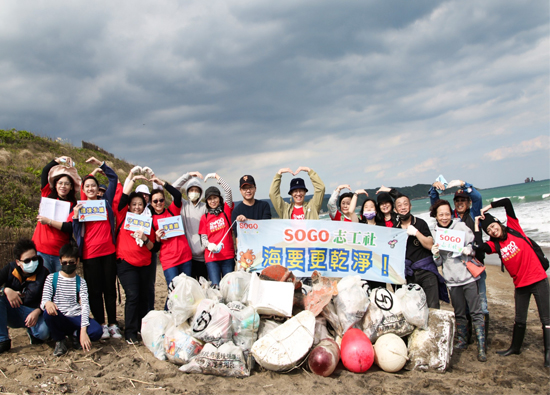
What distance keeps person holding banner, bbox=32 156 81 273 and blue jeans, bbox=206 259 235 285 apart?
2.06 m

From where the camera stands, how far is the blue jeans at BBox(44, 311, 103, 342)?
420 centimetres

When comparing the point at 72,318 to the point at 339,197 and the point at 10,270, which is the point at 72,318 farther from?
the point at 339,197

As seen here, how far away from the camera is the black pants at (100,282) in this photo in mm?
4781

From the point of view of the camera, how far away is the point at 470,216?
16.7 ft

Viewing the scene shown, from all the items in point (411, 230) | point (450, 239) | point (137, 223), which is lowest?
point (450, 239)

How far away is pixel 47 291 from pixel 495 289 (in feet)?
32.7

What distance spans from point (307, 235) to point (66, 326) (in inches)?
137

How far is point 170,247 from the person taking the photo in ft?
16.6

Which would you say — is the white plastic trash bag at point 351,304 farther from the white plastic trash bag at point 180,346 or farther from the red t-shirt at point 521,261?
the red t-shirt at point 521,261

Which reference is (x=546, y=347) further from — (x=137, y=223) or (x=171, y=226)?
(x=137, y=223)

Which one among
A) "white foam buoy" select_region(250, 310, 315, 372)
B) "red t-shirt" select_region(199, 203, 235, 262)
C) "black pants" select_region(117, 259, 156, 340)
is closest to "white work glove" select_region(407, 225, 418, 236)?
"white foam buoy" select_region(250, 310, 315, 372)

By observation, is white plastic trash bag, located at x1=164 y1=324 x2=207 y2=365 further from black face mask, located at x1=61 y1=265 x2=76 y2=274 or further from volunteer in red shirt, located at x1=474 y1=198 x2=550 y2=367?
volunteer in red shirt, located at x1=474 y1=198 x2=550 y2=367

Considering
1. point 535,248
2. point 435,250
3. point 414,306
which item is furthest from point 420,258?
point 535,248

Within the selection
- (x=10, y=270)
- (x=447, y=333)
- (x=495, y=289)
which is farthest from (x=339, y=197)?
(x=495, y=289)
